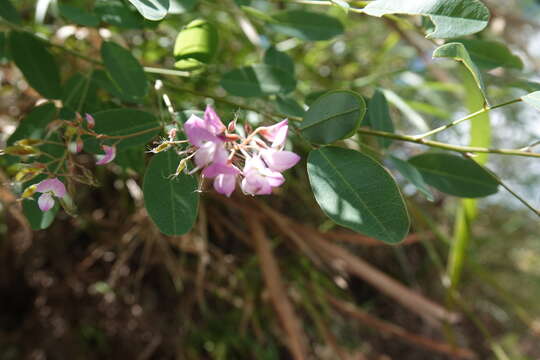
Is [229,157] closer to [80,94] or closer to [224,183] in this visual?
Result: [224,183]

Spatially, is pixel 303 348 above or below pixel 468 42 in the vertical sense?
below

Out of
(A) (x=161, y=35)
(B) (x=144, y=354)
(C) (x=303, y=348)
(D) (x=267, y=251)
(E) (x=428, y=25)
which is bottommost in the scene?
(B) (x=144, y=354)

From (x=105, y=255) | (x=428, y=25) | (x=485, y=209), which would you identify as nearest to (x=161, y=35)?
(x=105, y=255)

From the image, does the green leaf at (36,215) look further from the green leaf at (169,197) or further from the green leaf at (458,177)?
the green leaf at (458,177)

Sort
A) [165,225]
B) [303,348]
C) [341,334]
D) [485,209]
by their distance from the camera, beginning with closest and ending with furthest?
1. [165,225]
2. [303,348]
3. [341,334]
4. [485,209]

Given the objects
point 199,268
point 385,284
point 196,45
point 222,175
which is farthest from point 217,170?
point 385,284

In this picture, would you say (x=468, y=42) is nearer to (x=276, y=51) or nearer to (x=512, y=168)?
(x=276, y=51)
